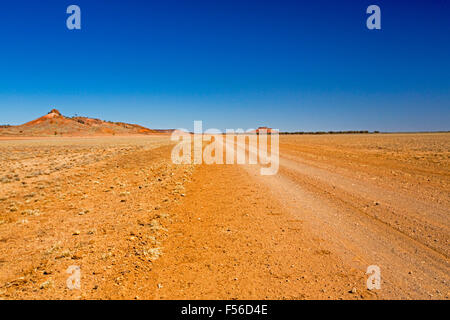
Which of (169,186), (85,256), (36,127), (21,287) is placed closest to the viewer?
(21,287)

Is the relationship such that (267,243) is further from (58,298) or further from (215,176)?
(215,176)

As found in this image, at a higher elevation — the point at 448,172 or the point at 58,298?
the point at 448,172

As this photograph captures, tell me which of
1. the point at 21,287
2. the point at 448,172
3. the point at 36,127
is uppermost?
the point at 36,127

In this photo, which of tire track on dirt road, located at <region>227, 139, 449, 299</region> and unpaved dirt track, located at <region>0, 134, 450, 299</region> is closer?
tire track on dirt road, located at <region>227, 139, 449, 299</region>

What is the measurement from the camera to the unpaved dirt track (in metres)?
3.49

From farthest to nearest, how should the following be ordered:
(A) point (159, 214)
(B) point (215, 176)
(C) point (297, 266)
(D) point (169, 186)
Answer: (B) point (215, 176)
(D) point (169, 186)
(A) point (159, 214)
(C) point (297, 266)

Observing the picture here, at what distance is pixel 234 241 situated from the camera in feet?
16.4

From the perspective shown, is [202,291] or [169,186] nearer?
[202,291]

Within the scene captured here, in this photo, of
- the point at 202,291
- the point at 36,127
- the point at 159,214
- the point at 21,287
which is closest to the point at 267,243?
the point at 202,291

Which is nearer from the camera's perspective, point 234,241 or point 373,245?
point 373,245

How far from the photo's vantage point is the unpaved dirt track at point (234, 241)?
3.49m

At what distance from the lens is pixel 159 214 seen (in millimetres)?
6938

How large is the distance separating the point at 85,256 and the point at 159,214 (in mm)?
2444

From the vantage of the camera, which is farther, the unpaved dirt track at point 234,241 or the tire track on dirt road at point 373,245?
the unpaved dirt track at point 234,241
